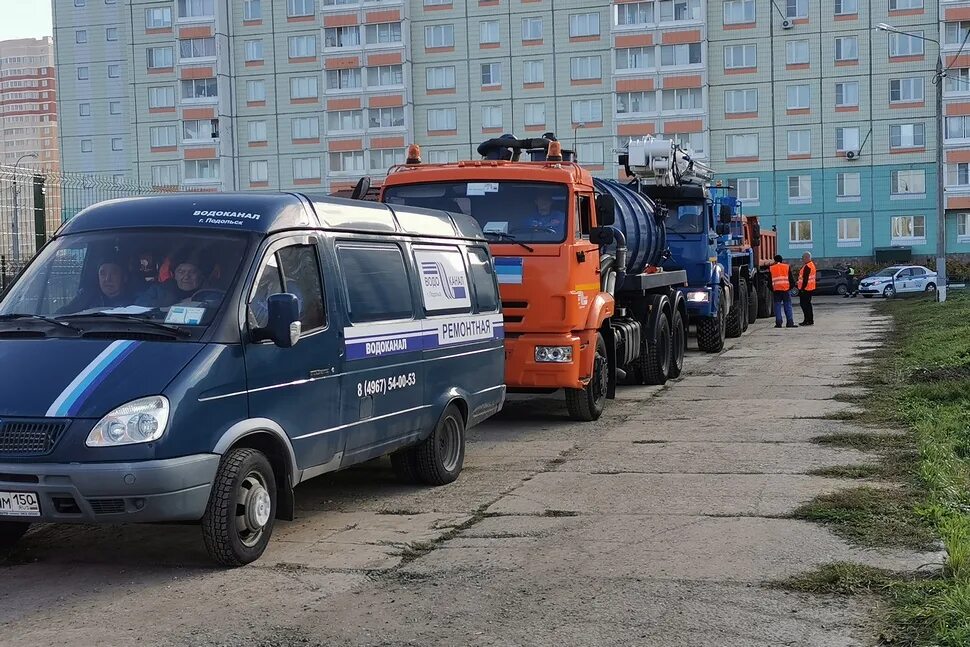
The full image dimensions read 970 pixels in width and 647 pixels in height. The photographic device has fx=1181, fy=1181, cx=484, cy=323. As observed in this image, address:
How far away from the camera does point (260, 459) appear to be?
22.8 feet

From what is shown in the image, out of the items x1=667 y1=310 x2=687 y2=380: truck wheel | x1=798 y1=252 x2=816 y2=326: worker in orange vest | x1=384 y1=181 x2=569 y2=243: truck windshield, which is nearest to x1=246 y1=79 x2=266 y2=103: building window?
x1=798 y1=252 x2=816 y2=326: worker in orange vest

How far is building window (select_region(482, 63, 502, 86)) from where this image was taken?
236ft

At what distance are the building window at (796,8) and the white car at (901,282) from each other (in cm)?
2288

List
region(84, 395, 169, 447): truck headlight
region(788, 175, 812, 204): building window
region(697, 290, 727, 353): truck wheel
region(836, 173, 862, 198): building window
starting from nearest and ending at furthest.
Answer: region(84, 395, 169, 447): truck headlight, region(697, 290, 727, 353): truck wheel, region(836, 173, 862, 198): building window, region(788, 175, 812, 204): building window

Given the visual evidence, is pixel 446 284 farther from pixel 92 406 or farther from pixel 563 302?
pixel 92 406

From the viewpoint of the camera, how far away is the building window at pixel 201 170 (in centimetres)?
7594

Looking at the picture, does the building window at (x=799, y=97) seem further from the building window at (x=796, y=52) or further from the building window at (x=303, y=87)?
the building window at (x=303, y=87)

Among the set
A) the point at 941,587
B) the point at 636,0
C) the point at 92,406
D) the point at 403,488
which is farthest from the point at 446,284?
the point at 636,0

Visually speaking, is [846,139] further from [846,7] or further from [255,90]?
[255,90]

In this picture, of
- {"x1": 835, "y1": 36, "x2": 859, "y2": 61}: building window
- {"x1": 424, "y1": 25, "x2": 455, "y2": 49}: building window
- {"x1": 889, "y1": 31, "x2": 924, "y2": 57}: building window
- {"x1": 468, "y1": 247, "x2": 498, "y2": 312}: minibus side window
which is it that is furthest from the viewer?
{"x1": 424, "y1": 25, "x2": 455, "y2": 49}: building window

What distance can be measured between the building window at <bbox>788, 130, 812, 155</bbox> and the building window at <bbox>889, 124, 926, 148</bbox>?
444 cm

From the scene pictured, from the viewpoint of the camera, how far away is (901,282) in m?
50.0

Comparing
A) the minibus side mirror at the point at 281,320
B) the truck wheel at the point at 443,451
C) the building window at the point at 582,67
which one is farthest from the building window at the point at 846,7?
the minibus side mirror at the point at 281,320

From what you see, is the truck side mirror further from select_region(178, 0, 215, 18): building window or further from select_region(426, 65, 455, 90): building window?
select_region(178, 0, 215, 18): building window
